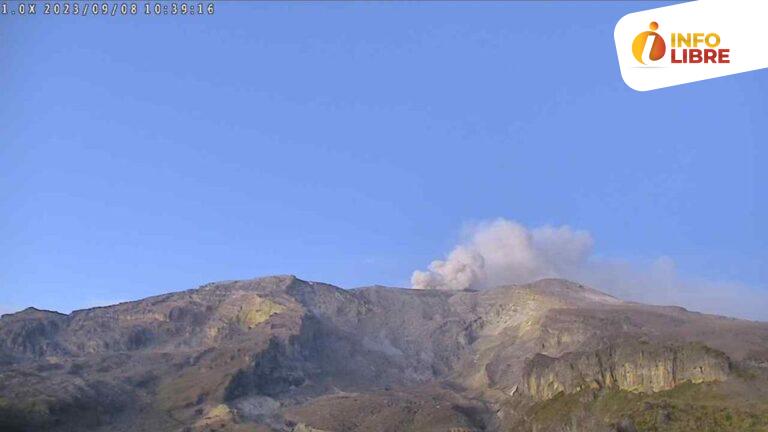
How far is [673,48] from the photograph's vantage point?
22.4 metres

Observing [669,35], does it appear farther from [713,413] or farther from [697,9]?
[713,413]

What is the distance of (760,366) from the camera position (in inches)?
7849

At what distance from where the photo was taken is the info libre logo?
70.4 feet

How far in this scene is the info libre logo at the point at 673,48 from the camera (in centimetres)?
2147

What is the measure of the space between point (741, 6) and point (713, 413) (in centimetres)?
16444

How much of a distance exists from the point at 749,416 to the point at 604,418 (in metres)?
41.6

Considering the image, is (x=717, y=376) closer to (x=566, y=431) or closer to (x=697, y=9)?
(x=566, y=431)

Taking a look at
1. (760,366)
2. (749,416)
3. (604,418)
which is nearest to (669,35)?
(749,416)

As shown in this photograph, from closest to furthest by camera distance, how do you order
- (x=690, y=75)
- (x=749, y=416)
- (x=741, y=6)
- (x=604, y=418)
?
(x=741, y=6) → (x=690, y=75) → (x=749, y=416) → (x=604, y=418)

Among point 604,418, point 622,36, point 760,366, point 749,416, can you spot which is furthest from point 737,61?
point 760,366

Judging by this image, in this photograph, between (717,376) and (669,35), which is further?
(717,376)

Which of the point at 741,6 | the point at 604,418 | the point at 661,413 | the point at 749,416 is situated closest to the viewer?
the point at 741,6

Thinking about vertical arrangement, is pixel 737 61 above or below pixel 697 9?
below

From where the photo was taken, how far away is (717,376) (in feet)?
639
